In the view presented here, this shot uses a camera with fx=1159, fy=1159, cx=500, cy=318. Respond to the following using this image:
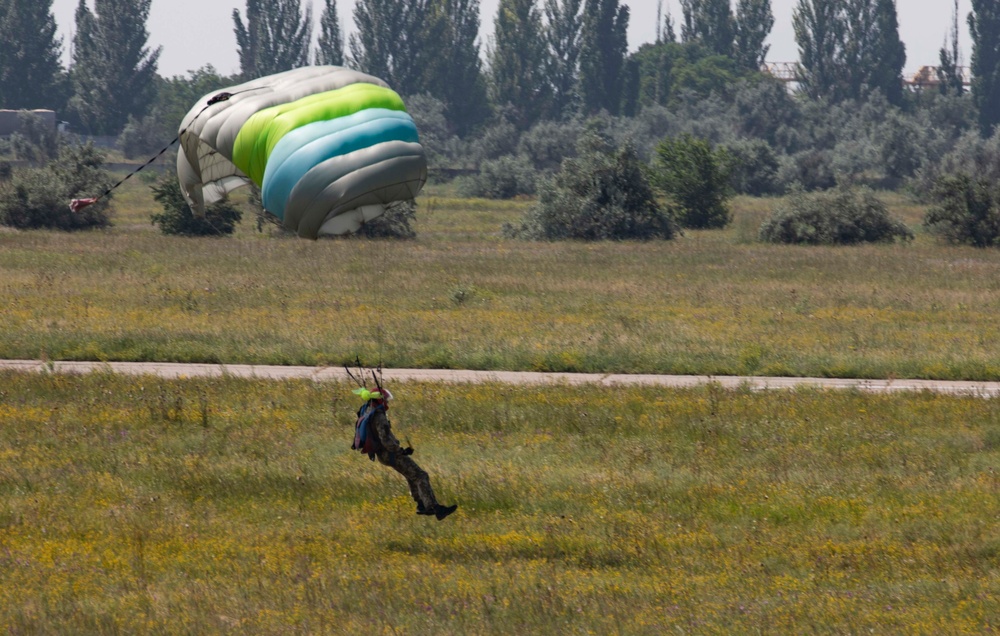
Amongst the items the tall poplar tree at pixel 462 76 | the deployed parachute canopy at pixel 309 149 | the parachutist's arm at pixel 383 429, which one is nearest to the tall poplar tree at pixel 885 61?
the tall poplar tree at pixel 462 76

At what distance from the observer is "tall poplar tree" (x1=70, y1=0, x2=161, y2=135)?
129 m

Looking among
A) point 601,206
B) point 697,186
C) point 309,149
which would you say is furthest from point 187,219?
point 309,149

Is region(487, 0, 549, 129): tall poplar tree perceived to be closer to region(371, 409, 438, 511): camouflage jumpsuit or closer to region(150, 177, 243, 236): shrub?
region(150, 177, 243, 236): shrub

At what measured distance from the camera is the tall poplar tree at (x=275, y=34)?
13188 cm

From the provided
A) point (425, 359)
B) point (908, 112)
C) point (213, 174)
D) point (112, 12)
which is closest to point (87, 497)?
point (213, 174)

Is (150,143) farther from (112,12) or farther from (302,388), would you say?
(302,388)

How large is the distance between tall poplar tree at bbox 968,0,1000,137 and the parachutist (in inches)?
5600

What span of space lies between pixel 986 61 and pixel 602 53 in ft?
156

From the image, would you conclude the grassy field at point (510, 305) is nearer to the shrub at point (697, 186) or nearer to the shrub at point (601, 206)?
the shrub at point (601, 206)

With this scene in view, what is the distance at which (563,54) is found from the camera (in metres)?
148

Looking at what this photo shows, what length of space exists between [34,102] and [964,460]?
5243 inches

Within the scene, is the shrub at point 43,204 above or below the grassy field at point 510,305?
above

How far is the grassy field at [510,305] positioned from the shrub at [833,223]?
3.42 m

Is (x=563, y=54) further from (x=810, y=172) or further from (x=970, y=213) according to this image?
(x=970, y=213)
